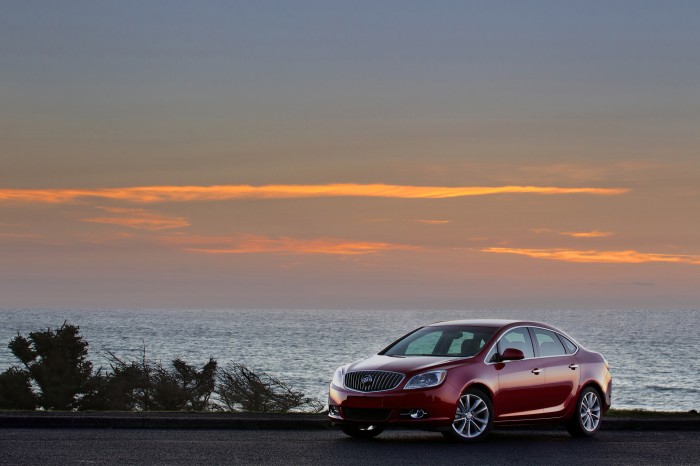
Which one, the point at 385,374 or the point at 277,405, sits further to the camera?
the point at 277,405

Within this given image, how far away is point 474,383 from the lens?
585 inches

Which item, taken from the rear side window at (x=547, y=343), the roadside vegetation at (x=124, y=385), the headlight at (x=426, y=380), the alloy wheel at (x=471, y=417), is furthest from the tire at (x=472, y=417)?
the roadside vegetation at (x=124, y=385)

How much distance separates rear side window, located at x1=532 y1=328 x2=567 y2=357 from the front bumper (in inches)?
84.5

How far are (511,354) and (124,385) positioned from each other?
64.3 ft

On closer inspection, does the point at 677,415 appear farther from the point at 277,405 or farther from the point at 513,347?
the point at 277,405

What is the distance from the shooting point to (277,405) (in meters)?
28.1

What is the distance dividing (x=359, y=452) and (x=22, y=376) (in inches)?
1252

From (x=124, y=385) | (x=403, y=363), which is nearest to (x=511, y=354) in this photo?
(x=403, y=363)

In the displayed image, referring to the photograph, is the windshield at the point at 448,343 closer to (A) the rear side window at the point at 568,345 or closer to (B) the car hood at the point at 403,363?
(B) the car hood at the point at 403,363

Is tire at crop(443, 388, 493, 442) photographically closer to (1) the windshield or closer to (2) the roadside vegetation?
(1) the windshield

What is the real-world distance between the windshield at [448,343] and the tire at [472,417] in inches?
27.6

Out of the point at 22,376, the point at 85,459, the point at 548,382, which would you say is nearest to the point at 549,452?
the point at 548,382

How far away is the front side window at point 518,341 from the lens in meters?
15.6

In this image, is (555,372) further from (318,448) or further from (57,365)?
(57,365)
